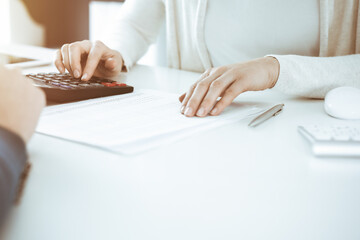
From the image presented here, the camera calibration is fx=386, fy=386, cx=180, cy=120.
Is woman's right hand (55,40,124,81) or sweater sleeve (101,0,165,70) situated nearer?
woman's right hand (55,40,124,81)

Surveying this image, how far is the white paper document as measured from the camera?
17.1 inches

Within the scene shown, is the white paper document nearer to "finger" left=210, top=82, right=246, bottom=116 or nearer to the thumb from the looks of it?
"finger" left=210, top=82, right=246, bottom=116

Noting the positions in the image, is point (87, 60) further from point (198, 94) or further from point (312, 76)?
point (312, 76)

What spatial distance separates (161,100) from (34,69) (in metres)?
0.41

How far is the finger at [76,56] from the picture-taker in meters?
0.71

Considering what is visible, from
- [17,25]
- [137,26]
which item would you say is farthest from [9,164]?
[17,25]

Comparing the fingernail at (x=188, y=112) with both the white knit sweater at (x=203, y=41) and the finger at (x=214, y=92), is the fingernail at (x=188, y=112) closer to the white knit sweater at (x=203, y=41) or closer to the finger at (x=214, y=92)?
the finger at (x=214, y=92)

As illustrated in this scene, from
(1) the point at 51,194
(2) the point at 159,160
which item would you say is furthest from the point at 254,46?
(1) the point at 51,194

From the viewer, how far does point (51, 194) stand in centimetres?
31

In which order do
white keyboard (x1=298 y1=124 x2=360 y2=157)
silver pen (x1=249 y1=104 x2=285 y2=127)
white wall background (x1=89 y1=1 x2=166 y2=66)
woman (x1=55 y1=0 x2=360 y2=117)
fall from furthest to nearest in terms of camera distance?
white wall background (x1=89 y1=1 x2=166 y2=66), woman (x1=55 y1=0 x2=360 y2=117), silver pen (x1=249 y1=104 x2=285 y2=127), white keyboard (x1=298 y1=124 x2=360 y2=157)

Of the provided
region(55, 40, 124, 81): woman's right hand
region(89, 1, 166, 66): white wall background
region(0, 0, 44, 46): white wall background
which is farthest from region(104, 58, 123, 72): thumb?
region(0, 0, 44, 46): white wall background

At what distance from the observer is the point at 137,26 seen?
1148 millimetres

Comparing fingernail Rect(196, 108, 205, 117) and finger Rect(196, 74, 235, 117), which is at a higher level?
finger Rect(196, 74, 235, 117)

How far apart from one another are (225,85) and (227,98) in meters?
0.03
